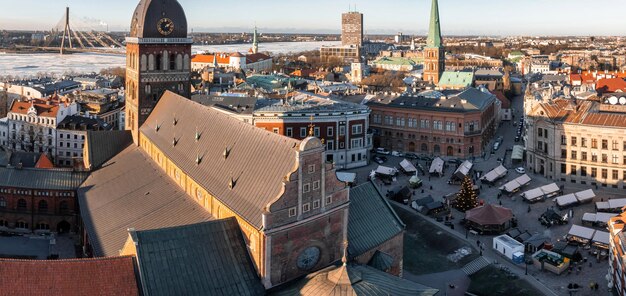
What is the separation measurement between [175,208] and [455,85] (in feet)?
367

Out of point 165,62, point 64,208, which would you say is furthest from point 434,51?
point 64,208

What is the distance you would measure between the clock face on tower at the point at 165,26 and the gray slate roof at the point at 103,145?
33.9 ft

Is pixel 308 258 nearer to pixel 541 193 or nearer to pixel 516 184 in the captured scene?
pixel 541 193

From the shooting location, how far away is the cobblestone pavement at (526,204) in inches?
1913

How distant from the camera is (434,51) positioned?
5969 inches

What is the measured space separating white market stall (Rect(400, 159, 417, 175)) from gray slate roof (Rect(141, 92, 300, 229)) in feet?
134

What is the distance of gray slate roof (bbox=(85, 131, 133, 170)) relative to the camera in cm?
5681

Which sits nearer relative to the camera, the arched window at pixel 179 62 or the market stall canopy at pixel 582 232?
the market stall canopy at pixel 582 232

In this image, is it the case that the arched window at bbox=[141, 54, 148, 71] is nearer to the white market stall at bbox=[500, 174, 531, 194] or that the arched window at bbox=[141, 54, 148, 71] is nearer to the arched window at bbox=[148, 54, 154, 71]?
the arched window at bbox=[148, 54, 154, 71]

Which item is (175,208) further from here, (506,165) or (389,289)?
(506,165)

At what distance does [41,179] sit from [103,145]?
6105mm

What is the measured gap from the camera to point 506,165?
8556cm

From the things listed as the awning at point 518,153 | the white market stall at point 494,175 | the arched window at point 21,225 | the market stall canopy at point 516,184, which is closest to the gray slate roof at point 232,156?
the arched window at point 21,225

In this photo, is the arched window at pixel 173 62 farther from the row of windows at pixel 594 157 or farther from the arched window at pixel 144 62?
the row of windows at pixel 594 157
